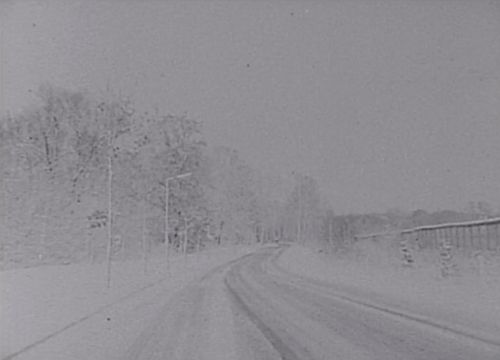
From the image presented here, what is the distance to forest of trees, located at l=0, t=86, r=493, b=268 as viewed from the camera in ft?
174

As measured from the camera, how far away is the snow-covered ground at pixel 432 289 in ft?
57.1

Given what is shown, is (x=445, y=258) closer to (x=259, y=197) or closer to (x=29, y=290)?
(x=29, y=290)

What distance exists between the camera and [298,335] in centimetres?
1405

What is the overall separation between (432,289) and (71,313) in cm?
1366

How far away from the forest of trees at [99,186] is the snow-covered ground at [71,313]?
5640 millimetres

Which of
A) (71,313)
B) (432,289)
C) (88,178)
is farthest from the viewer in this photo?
(88,178)

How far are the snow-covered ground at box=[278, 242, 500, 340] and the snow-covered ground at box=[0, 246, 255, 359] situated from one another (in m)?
7.16

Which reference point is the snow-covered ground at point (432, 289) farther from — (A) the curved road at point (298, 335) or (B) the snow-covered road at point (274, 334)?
(A) the curved road at point (298, 335)

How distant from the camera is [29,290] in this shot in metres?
27.1

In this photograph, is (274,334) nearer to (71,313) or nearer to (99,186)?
(71,313)

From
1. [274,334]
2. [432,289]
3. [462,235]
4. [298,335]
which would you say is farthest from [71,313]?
[462,235]

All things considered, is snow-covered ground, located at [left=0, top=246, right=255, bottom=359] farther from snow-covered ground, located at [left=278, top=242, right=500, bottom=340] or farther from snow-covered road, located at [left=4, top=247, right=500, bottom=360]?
snow-covered ground, located at [left=278, top=242, right=500, bottom=340]

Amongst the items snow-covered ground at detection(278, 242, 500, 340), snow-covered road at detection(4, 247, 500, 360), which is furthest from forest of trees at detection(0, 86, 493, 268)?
snow-covered road at detection(4, 247, 500, 360)

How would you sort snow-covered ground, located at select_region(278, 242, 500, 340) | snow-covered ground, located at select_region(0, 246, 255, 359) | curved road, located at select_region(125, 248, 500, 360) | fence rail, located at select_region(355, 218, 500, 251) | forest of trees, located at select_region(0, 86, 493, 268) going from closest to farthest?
curved road, located at select_region(125, 248, 500, 360) < snow-covered ground, located at select_region(0, 246, 255, 359) < snow-covered ground, located at select_region(278, 242, 500, 340) < fence rail, located at select_region(355, 218, 500, 251) < forest of trees, located at select_region(0, 86, 493, 268)
